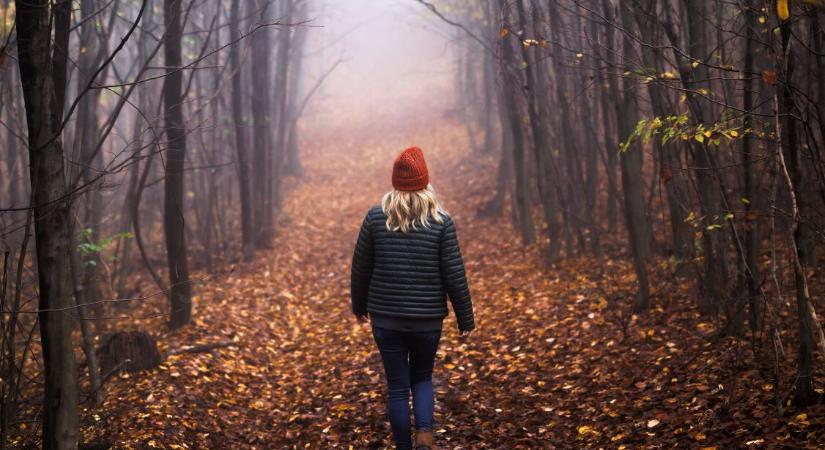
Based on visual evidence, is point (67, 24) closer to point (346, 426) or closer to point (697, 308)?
point (346, 426)

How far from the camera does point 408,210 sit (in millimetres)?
4172

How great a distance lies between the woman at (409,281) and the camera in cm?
416

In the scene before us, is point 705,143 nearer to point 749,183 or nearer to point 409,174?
point 749,183

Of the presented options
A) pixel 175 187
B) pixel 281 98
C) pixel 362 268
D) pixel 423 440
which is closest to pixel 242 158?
pixel 175 187

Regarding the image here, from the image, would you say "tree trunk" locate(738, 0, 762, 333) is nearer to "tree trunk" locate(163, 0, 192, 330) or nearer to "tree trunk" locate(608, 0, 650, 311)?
"tree trunk" locate(608, 0, 650, 311)

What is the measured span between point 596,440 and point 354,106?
39.9 metres

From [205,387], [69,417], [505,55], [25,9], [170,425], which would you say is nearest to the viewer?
[25,9]

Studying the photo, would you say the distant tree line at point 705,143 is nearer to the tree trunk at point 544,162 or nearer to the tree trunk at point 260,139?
the tree trunk at point 544,162

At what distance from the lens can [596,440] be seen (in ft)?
14.9

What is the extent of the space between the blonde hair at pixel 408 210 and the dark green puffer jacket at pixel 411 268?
0.03 m

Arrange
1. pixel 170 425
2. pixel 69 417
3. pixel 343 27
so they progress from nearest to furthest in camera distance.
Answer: pixel 69 417
pixel 170 425
pixel 343 27

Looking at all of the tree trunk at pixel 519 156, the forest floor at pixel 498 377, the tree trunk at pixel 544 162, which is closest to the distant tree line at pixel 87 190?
the forest floor at pixel 498 377

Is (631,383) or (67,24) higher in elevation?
(67,24)

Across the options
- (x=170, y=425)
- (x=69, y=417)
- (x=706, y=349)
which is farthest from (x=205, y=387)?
(x=706, y=349)
